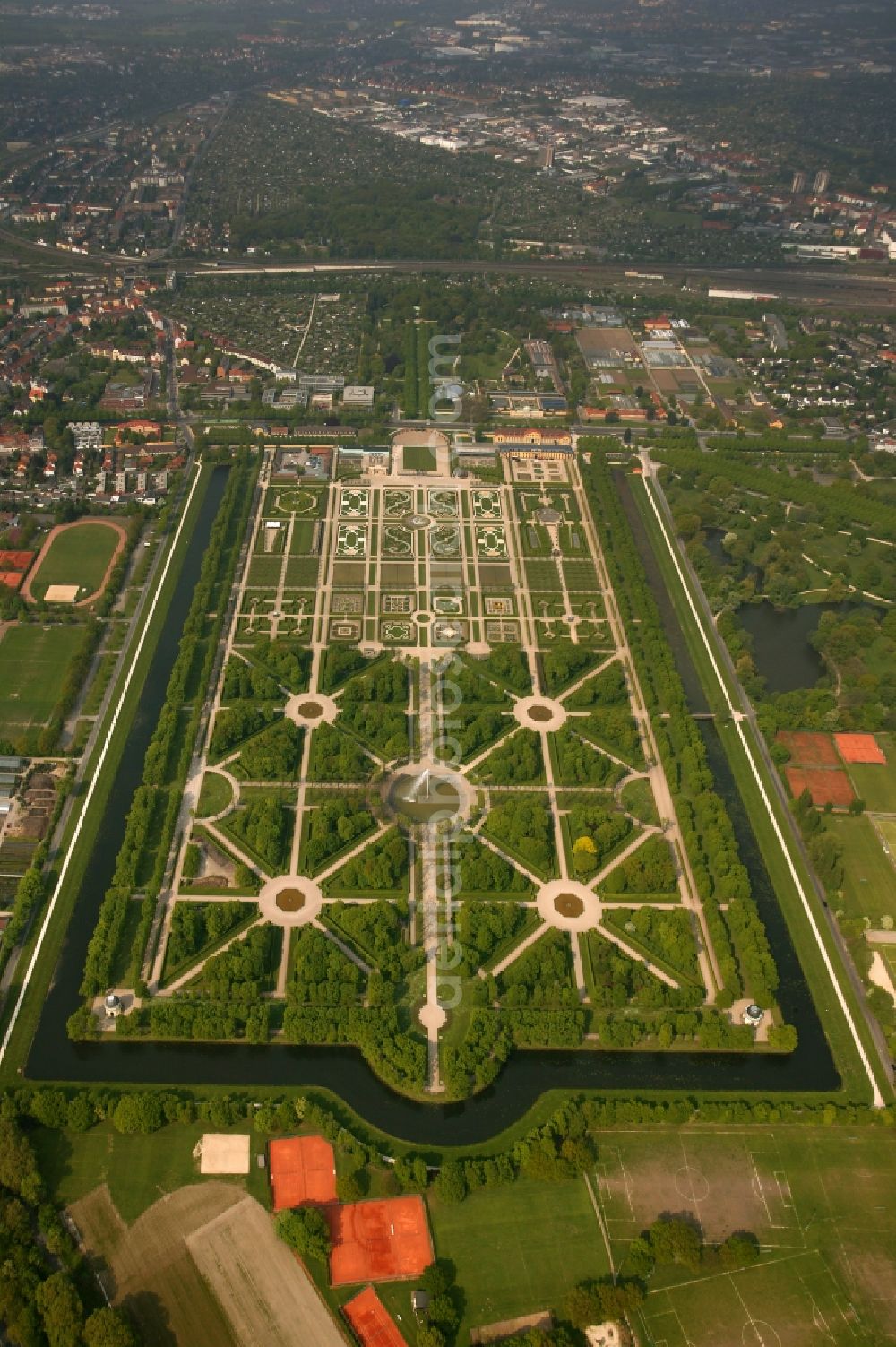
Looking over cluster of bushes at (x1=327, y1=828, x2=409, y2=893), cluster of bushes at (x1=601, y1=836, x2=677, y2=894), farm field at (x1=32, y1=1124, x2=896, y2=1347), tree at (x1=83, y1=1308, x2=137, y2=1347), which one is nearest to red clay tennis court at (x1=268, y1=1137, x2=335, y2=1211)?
farm field at (x1=32, y1=1124, x2=896, y2=1347)

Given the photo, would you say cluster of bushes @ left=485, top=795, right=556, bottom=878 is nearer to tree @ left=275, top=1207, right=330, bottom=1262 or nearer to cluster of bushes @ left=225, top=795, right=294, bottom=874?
cluster of bushes @ left=225, top=795, right=294, bottom=874

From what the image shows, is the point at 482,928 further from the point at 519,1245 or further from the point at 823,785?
the point at 823,785

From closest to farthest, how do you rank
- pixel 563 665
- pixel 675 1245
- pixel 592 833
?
pixel 675 1245, pixel 592 833, pixel 563 665

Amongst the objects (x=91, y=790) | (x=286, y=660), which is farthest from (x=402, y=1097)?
(x=286, y=660)

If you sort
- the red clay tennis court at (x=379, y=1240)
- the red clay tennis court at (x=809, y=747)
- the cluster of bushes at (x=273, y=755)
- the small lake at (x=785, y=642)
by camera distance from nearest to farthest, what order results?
the red clay tennis court at (x=379, y=1240), the cluster of bushes at (x=273, y=755), the red clay tennis court at (x=809, y=747), the small lake at (x=785, y=642)

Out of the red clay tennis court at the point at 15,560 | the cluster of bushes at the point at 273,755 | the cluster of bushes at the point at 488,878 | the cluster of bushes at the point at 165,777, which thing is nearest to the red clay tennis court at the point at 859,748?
the cluster of bushes at the point at 488,878

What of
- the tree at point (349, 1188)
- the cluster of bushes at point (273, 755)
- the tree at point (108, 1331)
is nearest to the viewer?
the tree at point (108, 1331)

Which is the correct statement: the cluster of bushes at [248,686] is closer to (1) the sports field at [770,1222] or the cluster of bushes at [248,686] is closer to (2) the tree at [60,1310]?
(1) the sports field at [770,1222]
